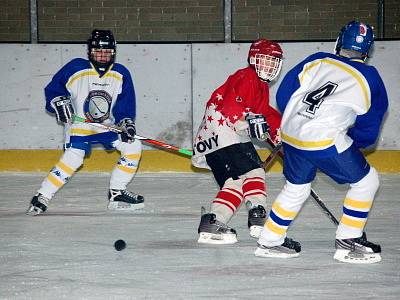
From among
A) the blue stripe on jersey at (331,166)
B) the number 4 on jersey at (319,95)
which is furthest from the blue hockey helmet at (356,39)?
the blue stripe on jersey at (331,166)

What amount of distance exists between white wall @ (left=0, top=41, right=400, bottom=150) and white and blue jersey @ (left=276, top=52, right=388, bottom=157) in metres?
3.27

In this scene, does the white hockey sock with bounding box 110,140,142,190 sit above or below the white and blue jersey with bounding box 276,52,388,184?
below

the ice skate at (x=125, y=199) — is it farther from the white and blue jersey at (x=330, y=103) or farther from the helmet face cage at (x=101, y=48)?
the white and blue jersey at (x=330, y=103)

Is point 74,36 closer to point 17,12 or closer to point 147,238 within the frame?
point 17,12

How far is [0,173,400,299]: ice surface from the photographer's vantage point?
3.58 meters

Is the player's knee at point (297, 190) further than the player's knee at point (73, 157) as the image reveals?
No

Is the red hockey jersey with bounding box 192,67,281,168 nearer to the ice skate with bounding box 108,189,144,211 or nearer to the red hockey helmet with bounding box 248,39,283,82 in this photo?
the red hockey helmet with bounding box 248,39,283,82

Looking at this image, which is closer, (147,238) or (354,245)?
(354,245)

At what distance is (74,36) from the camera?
356 inches

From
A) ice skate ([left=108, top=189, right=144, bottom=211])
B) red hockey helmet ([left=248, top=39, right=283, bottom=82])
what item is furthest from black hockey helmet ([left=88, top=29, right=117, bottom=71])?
red hockey helmet ([left=248, top=39, right=283, bottom=82])

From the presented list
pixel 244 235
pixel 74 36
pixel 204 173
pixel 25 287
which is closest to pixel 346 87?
pixel 244 235

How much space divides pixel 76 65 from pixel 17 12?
11.6 ft

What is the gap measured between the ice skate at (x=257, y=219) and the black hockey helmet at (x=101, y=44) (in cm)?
149

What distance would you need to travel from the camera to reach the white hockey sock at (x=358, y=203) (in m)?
4.02
